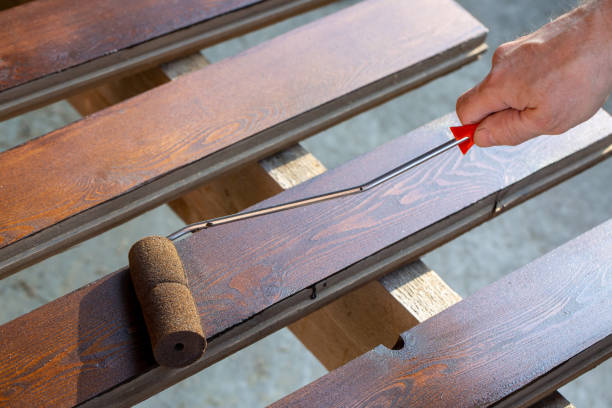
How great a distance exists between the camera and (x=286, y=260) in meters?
1.31

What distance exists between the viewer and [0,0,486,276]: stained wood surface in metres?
1.38

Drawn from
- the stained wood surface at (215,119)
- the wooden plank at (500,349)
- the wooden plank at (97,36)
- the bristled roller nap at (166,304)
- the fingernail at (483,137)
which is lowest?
the wooden plank at (500,349)

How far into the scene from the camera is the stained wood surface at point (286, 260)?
3.84 ft

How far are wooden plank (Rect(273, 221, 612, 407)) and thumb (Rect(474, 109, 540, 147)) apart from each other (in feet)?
0.80

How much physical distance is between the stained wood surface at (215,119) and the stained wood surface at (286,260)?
16cm

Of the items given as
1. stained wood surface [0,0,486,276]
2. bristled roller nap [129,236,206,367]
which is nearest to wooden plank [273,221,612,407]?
bristled roller nap [129,236,206,367]

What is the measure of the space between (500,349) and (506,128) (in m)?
0.36

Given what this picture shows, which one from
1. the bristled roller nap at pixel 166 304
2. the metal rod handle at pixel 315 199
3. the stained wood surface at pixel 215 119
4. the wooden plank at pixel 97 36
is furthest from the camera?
the wooden plank at pixel 97 36

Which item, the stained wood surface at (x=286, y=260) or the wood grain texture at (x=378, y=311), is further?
the wood grain texture at (x=378, y=311)

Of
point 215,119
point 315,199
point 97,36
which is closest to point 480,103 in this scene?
point 315,199

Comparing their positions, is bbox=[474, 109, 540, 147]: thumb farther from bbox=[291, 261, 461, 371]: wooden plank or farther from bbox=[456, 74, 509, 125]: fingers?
bbox=[291, 261, 461, 371]: wooden plank

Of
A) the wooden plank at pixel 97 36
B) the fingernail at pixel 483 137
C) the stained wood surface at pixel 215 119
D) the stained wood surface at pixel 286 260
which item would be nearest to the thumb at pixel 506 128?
the fingernail at pixel 483 137

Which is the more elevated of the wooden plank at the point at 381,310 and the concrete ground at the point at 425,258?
the concrete ground at the point at 425,258

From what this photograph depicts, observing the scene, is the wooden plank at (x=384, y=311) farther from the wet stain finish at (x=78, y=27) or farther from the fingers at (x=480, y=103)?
the wet stain finish at (x=78, y=27)
